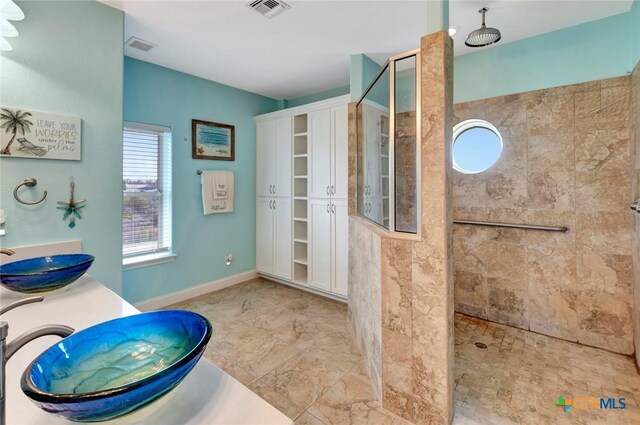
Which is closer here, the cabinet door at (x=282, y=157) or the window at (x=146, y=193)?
the window at (x=146, y=193)

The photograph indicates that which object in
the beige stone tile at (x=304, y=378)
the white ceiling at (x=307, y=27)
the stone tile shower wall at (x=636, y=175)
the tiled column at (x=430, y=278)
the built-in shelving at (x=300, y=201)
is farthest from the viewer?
the built-in shelving at (x=300, y=201)

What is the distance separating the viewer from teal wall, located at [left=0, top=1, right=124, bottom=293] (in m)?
1.82

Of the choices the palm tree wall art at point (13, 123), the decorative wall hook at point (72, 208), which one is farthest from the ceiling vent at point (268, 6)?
the decorative wall hook at point (72, 208)

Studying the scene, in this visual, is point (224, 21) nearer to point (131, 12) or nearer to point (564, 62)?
point (131, 12)

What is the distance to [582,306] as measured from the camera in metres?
2.37

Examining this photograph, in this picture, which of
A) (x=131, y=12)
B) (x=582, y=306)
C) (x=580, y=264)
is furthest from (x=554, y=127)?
(x=131, y=12)

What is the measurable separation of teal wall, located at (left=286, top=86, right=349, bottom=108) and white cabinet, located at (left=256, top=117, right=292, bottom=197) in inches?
24.0

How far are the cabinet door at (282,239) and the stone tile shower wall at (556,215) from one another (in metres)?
1.97

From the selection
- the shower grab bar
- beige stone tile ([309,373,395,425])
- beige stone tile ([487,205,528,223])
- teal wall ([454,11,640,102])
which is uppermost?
teal wall ([454,11,640,102])

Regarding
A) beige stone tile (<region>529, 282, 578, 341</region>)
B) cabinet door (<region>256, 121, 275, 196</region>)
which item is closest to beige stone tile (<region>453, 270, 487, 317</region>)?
beige stone tile (<region>529, 282, 578, 341</region>)

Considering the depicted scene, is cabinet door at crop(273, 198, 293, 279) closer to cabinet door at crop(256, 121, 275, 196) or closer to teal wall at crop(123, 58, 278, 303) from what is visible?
cabinet door at crop(256, 121, 275, 196)

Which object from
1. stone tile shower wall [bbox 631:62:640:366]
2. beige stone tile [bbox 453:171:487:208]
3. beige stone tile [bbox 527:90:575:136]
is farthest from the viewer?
beige stone tile [bbox 453:171:487:208]

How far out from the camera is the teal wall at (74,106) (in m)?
1.82

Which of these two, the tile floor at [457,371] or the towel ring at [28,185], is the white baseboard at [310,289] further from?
the towel ring at [28,185]
